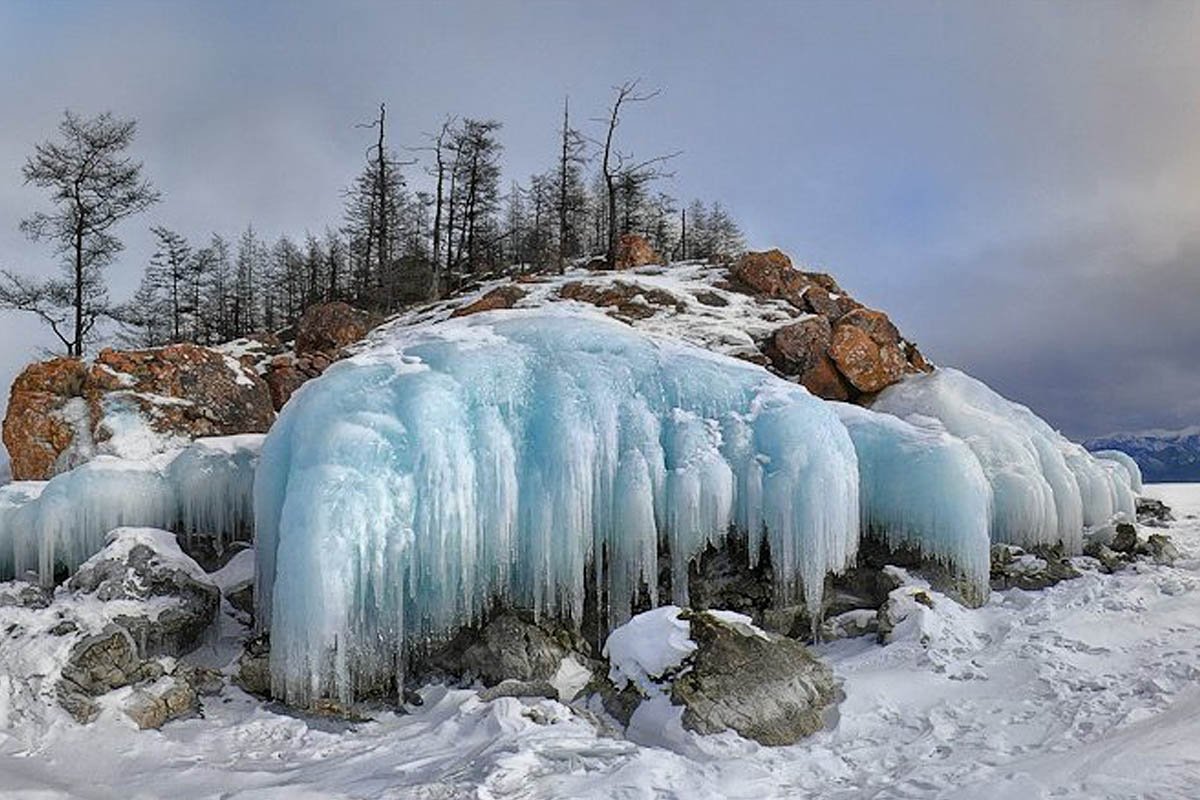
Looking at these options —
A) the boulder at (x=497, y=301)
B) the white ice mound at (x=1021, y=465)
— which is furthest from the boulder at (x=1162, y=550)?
the boulder at (x=497, y=301)

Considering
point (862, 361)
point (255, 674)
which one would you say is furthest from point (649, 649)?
point (862, 361)

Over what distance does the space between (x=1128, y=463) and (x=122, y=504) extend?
20.0 metres

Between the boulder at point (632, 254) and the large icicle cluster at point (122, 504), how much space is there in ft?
72.3

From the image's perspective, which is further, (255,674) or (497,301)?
(497,301)

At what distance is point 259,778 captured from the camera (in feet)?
18.8

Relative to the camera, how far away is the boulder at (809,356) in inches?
645

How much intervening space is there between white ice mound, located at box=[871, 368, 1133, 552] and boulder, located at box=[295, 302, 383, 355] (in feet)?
55.1

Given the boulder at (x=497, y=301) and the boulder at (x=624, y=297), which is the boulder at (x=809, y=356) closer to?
the boulder at (x=624, y=297)

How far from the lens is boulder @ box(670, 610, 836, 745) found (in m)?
6.21

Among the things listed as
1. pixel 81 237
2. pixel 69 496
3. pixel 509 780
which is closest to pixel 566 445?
pixel 509 780

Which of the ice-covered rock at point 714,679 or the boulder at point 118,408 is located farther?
the boulder at point 118,408

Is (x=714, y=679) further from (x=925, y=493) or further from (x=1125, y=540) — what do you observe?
(x=1125, y=540)

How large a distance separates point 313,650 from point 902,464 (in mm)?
7514

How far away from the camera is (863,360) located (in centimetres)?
1667
